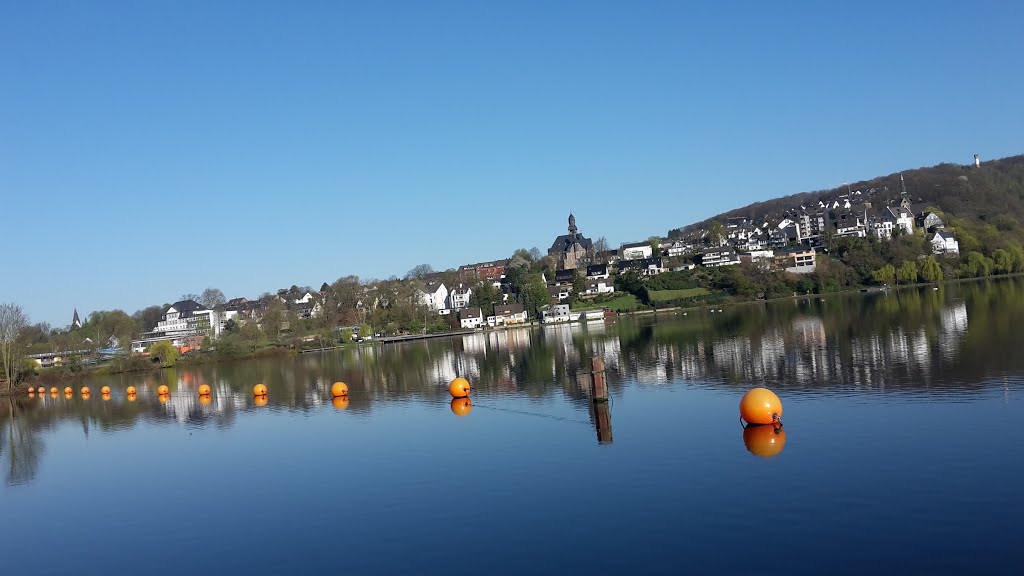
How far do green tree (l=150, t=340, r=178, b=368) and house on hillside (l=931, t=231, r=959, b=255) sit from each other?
3669 inches

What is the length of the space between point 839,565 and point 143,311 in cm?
15799

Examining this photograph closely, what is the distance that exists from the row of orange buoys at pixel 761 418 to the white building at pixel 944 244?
94998mm

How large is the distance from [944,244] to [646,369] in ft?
279

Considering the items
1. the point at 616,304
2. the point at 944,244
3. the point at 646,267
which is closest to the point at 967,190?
the point at 944,244

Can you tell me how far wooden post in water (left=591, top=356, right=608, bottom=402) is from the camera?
24.4m

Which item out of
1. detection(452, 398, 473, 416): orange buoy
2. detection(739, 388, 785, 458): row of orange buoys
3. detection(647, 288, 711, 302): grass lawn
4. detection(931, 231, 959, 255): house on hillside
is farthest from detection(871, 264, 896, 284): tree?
detection(739, 388, 785, 458): row of orange buoys

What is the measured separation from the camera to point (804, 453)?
1761 centimetres

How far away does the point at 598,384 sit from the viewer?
24641 millimetres

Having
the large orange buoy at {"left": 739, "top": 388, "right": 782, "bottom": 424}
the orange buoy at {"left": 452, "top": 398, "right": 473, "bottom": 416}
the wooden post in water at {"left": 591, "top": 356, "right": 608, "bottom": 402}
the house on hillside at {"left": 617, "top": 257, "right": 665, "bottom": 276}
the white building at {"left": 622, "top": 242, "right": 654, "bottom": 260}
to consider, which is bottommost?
the orange buoy at {"left": 452, "top": 398, "right": 473, "bottom": 416}

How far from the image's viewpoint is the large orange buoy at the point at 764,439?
18.2 m

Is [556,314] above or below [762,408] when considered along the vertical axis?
above

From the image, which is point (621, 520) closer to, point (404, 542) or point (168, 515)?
point (404, 542)

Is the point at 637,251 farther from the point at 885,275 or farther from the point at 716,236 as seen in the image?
the point at 885,275

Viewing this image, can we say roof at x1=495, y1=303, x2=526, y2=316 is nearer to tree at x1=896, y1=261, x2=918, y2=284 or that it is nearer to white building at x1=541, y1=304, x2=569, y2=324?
white building at x1=541, y1=304, x2=569, y2=324
